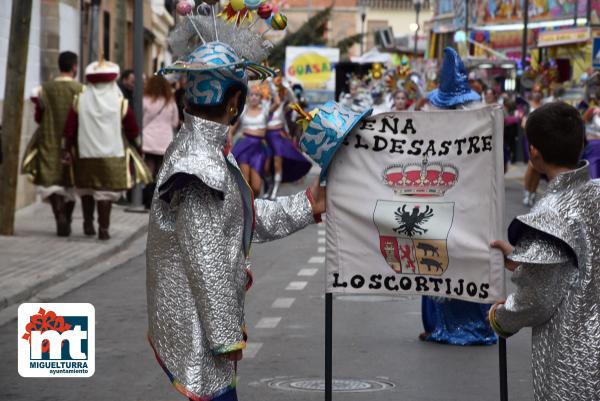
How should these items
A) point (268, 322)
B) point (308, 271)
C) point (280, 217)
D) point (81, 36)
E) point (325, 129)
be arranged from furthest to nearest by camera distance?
1. point (81, 36)
2. point (308, 271)
3. point (268, 322)
4. point (325, 129)
5. point (280, 217)

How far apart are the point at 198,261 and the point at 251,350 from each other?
180 inches

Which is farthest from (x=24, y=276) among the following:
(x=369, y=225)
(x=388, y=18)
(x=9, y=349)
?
(x=388, y=18)

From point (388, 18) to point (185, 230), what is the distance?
107842 millimetres

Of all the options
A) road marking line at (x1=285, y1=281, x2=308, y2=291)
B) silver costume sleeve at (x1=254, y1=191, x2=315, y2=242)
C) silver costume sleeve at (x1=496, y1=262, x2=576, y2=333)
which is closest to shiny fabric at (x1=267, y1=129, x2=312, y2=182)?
road marking line at (x1=285, y1=281, x2=308, y2=291)

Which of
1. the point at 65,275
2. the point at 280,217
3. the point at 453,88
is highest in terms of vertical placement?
the point at 453,88

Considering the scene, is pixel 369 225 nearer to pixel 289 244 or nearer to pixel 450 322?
pixel 450 322

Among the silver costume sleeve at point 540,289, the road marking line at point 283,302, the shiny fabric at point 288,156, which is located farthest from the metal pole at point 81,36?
the silver costume sleeve at point 540,289

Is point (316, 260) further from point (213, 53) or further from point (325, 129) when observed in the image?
point (213, 53)

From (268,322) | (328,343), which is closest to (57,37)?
(268,322)

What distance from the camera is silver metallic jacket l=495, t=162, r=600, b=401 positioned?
4.56 metres

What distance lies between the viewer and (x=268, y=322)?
10.8 m

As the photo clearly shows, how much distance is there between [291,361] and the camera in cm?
913

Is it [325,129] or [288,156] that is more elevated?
[325,129]

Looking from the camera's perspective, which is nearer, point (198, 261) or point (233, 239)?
point (198, 261)
